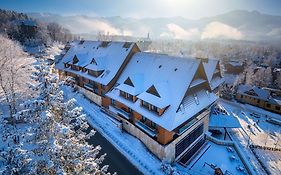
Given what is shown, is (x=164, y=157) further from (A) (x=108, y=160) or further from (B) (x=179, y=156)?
(A) (x=108, y=160)

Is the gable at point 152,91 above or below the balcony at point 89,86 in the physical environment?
above

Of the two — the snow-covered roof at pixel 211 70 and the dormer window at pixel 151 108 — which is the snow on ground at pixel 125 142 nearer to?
the dormer window at pixel 151 108

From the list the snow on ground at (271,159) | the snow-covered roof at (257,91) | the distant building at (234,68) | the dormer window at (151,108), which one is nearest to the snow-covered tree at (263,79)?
the distant building at (234,68)

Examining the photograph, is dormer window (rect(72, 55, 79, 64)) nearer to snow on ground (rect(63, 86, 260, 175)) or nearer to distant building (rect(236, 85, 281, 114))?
snow on ground (rect(63, 86, 260, 175))

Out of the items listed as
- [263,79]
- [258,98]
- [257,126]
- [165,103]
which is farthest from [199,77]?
[263,79]

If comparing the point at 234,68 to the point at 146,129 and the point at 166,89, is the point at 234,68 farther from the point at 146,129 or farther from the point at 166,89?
the point at 146,129

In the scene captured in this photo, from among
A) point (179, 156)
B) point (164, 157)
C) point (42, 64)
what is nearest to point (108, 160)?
point (164, 157)
